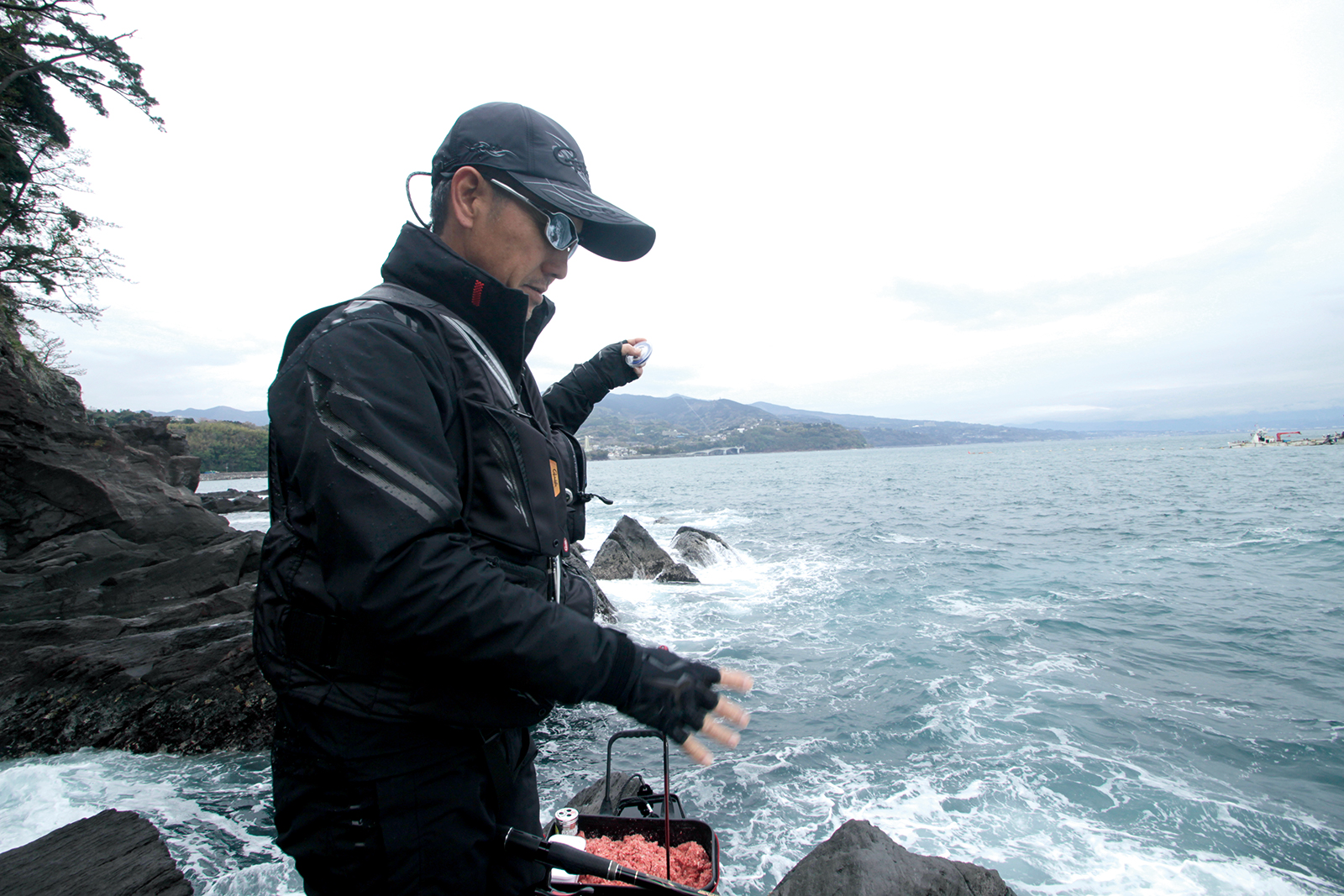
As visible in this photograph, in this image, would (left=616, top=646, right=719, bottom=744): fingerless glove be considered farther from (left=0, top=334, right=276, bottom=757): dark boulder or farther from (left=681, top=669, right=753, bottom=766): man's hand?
(left=0, top=334, right=276, bottom=757): dark boulder

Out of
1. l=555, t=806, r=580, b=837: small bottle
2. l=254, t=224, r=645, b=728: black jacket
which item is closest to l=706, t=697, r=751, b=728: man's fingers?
l=254, t=224, r=645, b=728: black jacket

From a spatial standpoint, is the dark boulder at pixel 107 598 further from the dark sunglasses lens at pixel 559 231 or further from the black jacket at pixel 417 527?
the dark sunglasses lens at pixel 559 231

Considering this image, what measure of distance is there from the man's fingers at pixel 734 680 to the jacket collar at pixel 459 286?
1.28 m

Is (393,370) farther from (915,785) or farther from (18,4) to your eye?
(18,4)

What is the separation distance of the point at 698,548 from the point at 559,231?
2197 centimetres

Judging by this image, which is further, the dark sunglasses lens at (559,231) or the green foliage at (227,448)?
the green foliage at (227,448)

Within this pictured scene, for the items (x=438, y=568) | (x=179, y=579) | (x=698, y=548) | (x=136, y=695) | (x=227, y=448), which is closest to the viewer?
(x=438, y=568)

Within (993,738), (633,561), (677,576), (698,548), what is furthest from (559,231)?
(698,548)

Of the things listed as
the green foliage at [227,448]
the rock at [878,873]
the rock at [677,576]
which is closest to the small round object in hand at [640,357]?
the rock at [878,873]

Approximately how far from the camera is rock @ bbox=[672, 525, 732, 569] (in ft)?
75.8

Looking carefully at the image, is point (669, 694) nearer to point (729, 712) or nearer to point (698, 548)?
point (729, 712)

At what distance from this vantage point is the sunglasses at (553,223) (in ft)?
6.62

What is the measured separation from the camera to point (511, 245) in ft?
6.80

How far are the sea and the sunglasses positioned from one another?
6.55m
